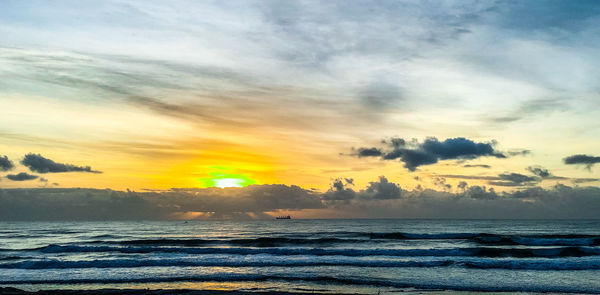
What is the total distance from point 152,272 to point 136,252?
16494mm

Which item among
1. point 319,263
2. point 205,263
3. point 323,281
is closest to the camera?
point 323,281

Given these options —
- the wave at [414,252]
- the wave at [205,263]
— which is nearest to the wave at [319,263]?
the wave at [205,263]

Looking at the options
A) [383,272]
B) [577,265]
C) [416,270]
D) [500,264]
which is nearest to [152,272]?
[383,272]

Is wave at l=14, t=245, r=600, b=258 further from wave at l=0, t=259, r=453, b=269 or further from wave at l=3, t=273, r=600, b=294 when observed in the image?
wave at l=3, t=273, r=600, b=294

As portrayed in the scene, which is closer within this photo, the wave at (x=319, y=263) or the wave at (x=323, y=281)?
the wave at (x=323, y=281)

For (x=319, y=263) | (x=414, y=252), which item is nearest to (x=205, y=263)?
(x=319, y=263)

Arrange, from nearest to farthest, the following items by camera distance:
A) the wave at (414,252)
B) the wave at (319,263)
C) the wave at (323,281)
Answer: the wave at (323,281), the wave at (319,263), the wave at (414,252)

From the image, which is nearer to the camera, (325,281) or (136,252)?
(325,281)

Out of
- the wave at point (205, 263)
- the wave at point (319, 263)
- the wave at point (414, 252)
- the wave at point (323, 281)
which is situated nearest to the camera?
the wave at point (323, 281)

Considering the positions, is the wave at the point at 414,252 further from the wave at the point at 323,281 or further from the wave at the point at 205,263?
Answer: the wave at the point at 323,281

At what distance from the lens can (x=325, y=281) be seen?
25.2 meters

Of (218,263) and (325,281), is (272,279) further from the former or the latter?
(218,263)

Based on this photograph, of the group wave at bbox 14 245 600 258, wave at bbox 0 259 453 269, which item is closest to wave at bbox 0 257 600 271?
wave at bbox 0 259 453 269

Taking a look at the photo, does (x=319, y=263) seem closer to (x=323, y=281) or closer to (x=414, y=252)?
(x=323, y=281)
